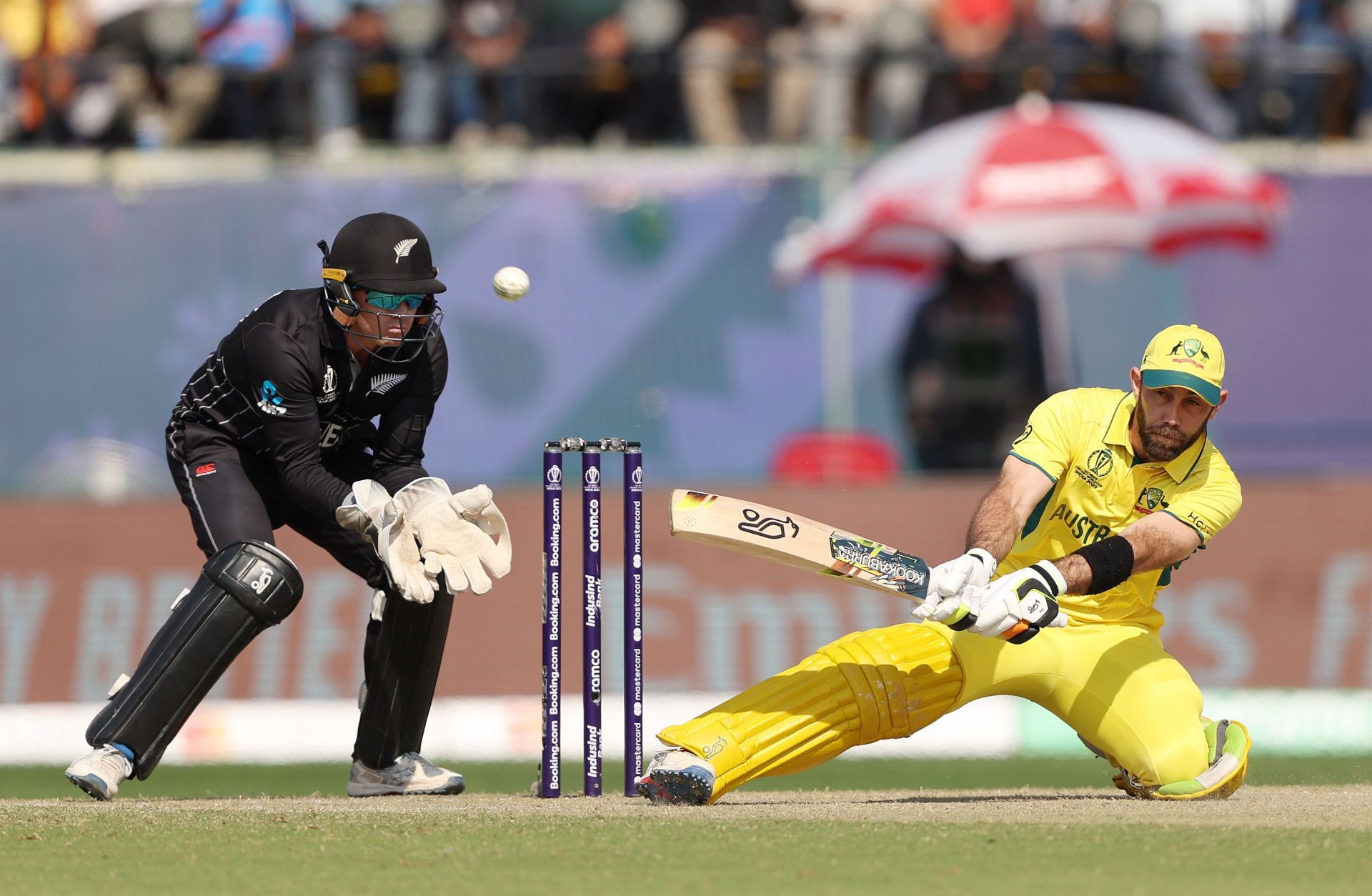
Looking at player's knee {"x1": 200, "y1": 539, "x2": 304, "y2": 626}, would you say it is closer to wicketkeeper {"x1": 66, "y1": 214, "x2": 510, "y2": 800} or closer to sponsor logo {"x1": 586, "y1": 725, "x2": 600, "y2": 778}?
wicketkeeper {"x1": 66, "y1": 214, "x2": 510, "y2": 800}

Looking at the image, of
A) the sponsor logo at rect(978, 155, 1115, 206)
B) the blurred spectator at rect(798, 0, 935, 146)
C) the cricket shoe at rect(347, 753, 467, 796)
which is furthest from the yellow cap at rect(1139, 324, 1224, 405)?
the blurred spectator at rect(798, 0, 935, 146)

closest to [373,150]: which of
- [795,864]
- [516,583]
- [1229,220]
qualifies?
[516,583]

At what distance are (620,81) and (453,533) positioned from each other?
23.7 ft

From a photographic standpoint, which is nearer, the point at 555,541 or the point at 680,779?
the point at 680,779

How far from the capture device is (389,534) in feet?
18.4

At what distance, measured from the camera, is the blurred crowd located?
12148 millimetres

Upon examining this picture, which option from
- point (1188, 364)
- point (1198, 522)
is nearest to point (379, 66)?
point (1188, 364)

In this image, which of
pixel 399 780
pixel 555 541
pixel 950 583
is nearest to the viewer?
pixel 950 583

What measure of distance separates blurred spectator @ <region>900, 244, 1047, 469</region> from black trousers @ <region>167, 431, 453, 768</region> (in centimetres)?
629

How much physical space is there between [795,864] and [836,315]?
25.4 feet

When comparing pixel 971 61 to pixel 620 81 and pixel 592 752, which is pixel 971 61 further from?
pixel 592 752

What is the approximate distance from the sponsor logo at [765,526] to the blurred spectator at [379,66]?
23.4 ft

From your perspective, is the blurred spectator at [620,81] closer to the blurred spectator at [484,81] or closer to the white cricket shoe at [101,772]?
the blurred spectator at [484,81]

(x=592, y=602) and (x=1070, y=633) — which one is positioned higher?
(x=592, y=602)
